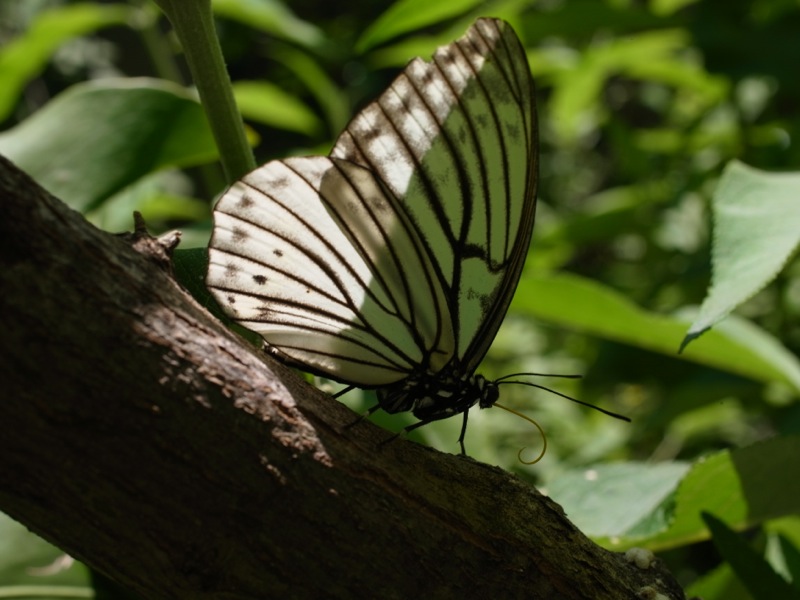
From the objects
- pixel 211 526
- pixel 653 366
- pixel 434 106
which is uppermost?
pixel 653 366

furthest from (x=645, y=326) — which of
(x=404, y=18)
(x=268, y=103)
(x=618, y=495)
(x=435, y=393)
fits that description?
(x=268, y=103)

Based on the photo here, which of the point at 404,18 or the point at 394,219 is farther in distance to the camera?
the point at 404,18

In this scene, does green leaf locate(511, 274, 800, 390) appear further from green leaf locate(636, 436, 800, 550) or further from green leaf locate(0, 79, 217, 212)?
green leaf locate(0, 79, 217, 212)

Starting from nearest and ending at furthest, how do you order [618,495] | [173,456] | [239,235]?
[173,456] → [239,235] → [618,495]

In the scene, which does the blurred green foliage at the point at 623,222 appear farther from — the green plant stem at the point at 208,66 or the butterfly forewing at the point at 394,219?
the green plant stem at the point at 208,66

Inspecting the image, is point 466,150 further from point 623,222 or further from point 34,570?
point 623,222

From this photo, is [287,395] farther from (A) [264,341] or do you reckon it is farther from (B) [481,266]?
(B) [481,266]

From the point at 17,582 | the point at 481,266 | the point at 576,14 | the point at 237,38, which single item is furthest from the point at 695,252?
the point at 237,38
